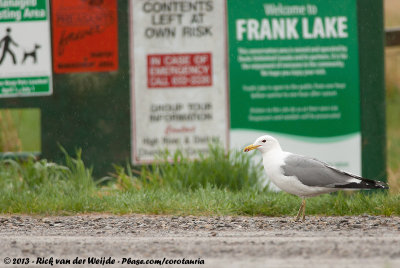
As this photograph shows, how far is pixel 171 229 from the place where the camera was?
7512mm

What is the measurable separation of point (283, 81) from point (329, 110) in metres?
0.78

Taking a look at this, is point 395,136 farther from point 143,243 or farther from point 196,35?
point 143,243

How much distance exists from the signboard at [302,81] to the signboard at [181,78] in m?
0.36

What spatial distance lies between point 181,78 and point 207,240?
4.33m

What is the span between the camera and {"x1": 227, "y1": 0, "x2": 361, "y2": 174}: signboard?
34.1 ft

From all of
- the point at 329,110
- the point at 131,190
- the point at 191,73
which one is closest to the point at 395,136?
the point at 329,110

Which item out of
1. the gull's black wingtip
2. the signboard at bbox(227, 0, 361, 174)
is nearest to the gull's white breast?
the gull's black wingtip

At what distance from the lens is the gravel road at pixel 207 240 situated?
545 centimetres

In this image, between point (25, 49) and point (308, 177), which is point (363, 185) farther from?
point (25, 49)

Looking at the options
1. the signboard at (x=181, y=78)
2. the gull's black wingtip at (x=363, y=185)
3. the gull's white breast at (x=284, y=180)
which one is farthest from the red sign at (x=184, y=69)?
the gull's black wingtip at (x=363, y=185)

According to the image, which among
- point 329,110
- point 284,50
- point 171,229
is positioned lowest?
point 171,229

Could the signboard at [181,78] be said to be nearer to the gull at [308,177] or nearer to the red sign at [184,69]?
the red sign at [184,69]

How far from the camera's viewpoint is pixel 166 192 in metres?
9.27

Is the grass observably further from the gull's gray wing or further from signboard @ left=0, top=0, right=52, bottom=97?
signboard @ left=0, top=0, right=52, bottom=97
